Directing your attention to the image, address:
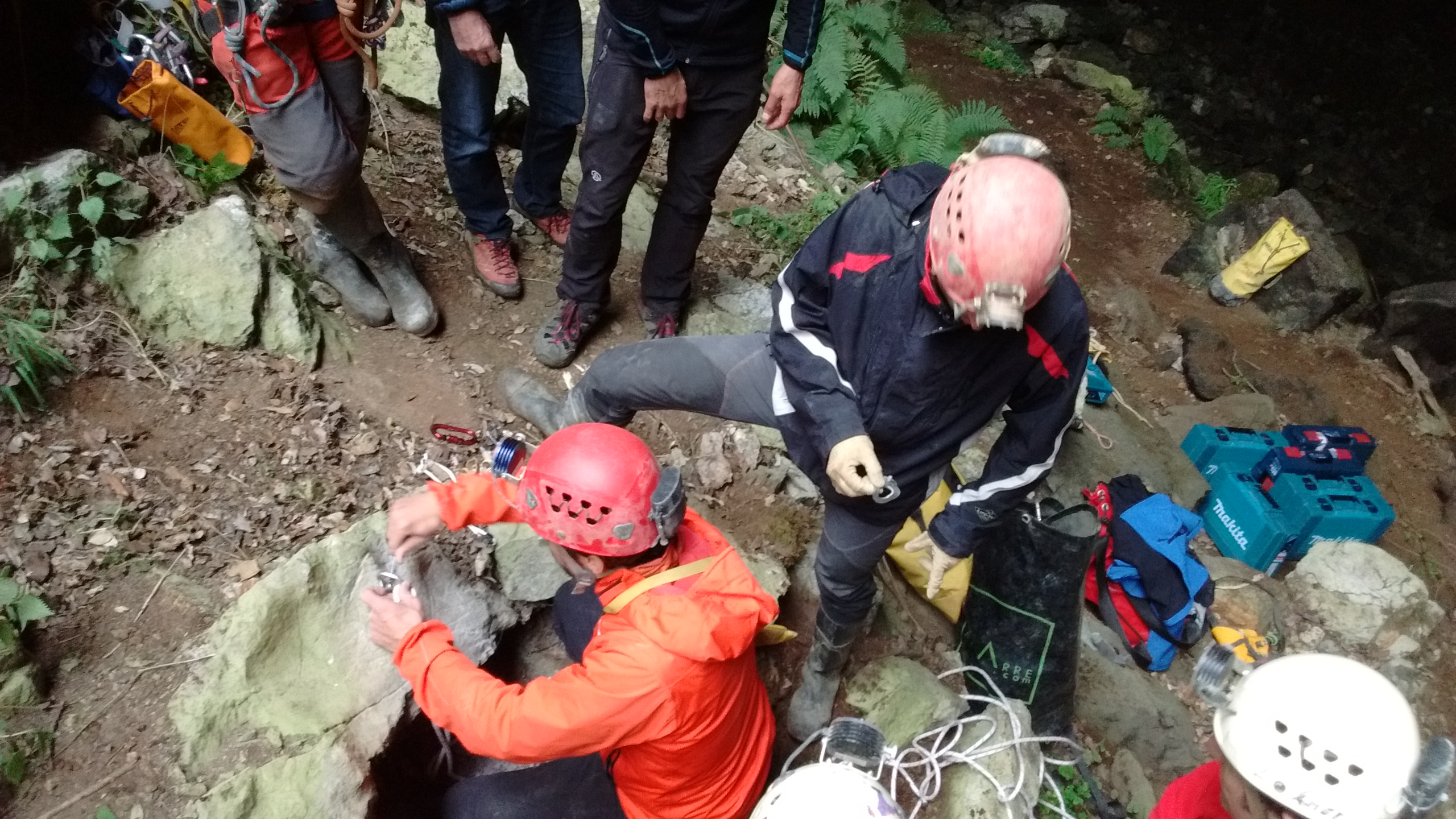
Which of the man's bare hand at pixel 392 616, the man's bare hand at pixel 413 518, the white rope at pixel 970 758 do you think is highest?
the man's bare hand at pixel 413 518

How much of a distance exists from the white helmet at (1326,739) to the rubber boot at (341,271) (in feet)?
12.1

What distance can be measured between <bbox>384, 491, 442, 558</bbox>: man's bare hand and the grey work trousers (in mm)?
966

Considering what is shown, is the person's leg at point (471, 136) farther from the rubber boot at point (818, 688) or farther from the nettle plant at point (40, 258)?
the rubber boot at point (818, 688)

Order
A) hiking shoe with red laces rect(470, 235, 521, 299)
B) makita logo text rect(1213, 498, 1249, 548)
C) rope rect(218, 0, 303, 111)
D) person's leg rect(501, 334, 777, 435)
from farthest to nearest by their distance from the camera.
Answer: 1. makita logo text rect(1213, 498, 1249, 548)
2. hiking shoe with red laces rect(470, 235, 521, 299)
3. person's leg rect(501, 334, 777, 435)
4. rope rect(218, 0, 303, 111)

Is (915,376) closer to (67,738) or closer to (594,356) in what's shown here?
(594,356)

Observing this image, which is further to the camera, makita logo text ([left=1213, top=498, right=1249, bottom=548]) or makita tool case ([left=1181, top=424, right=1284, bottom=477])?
makita tool case ([left=1181, top=424, right=1284, bottom=477])

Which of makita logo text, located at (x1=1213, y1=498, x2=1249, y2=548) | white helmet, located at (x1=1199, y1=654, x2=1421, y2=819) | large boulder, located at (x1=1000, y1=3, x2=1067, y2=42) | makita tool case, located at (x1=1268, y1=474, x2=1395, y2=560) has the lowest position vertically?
makita logo text, located at (x1=1213, y1=498, x2=1249, y2=548)

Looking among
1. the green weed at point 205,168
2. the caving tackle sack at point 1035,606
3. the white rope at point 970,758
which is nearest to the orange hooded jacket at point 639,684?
the white rope at point 970,758

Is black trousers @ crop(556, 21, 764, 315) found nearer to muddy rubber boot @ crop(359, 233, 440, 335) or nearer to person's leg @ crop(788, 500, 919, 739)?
Answer: muddy rubber boot @ crop(359, 233, 440, 335)

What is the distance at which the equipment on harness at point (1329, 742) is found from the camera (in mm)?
1920

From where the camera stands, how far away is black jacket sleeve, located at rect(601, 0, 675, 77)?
3.16 meters

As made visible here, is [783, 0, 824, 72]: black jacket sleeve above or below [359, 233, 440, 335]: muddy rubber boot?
above

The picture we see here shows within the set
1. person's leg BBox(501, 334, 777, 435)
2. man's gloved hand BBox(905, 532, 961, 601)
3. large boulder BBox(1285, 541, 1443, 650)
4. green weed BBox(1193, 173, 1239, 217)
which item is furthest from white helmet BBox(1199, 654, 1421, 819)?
green weed BBox(1193, 173, 1239, 217)

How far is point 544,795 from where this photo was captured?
2.84 m
